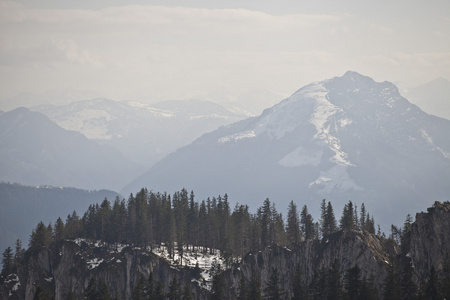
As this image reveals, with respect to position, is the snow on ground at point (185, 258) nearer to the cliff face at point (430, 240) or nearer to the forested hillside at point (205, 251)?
the forested hillside at point (205, 251)

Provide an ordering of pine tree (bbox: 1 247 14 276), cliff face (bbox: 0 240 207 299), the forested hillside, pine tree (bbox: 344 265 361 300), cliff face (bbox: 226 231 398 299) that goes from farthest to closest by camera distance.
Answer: pine tree (bbox: 1 247 14 276)
cliff face (bbox: 0 240 207 299)
cliff face (bbox: 226 231 398 299)
the forested hillside
pine tree (bbox: 344 265 361 300)

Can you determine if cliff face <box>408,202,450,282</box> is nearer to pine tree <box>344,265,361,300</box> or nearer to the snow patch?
pine tree <box>344,265,361,300</box>

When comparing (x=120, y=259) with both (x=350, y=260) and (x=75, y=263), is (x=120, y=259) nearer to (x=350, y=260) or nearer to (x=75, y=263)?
(x=75, y=263)

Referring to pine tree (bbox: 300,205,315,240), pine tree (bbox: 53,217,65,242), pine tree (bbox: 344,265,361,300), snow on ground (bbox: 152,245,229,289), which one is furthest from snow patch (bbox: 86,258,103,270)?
pine tree (bbox: 344,265,361,300)

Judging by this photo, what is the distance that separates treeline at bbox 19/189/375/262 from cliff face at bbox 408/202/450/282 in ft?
116

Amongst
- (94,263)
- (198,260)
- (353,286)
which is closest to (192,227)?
(198,260)

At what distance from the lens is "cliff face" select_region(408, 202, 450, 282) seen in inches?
5300

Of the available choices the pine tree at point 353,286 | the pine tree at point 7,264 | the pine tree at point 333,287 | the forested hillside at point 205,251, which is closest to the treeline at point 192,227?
the forested hillside at point 205,251

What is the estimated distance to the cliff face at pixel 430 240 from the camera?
135m

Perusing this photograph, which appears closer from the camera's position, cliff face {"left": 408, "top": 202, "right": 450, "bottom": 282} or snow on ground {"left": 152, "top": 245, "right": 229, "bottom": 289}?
cliff face {"left": 408, "top": 202, "right": 450, "bottom": 282}

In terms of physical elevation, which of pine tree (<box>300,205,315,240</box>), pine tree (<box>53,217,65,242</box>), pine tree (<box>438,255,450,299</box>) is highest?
pine tree (<box>53,217,65,242</box>)

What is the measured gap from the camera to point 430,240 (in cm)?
13725

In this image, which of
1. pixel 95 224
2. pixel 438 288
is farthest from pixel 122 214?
pixel 438 288

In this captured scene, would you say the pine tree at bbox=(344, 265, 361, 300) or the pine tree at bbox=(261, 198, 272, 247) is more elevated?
the pine tree at bbox=(261, 198, 272, 247)
